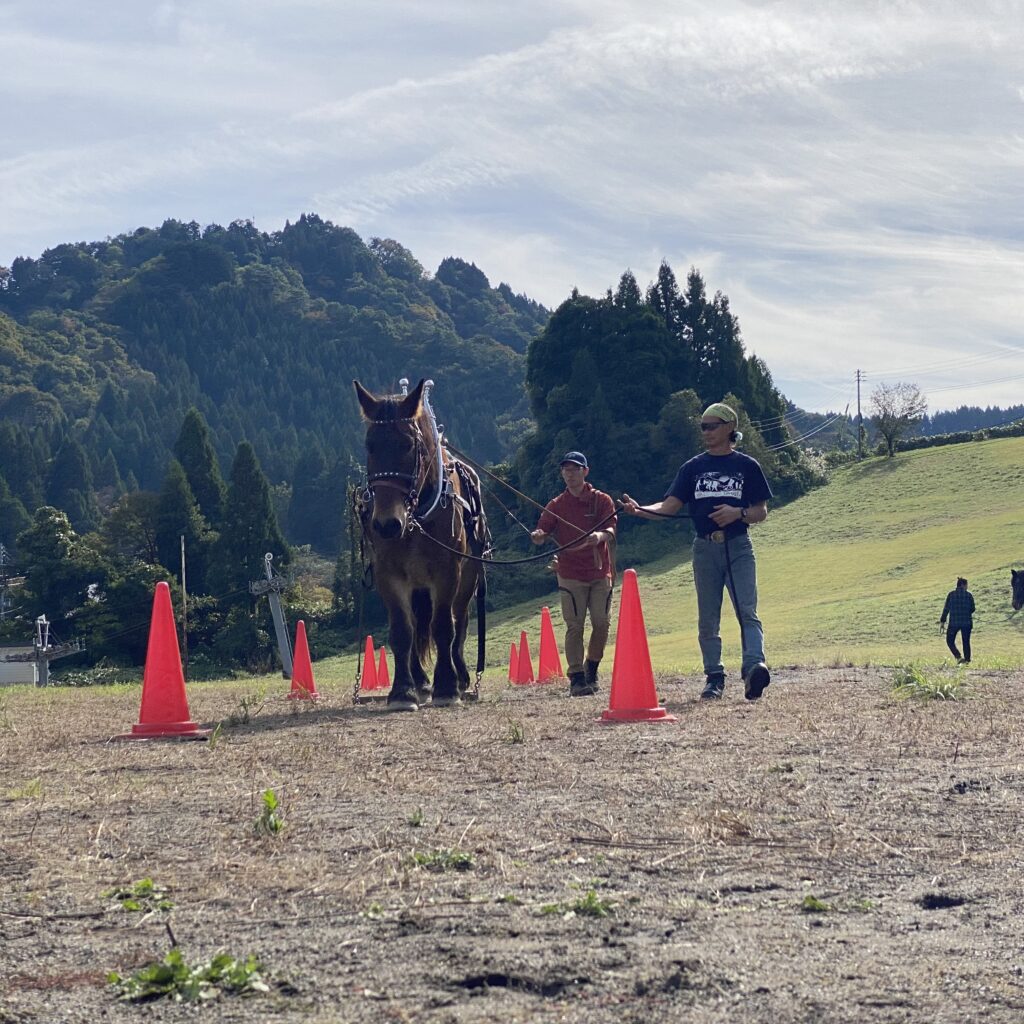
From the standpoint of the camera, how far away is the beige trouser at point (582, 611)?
12781 mm

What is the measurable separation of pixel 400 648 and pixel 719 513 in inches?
106

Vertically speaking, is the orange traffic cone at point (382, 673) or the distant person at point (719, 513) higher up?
the distant person at point (719, 513)

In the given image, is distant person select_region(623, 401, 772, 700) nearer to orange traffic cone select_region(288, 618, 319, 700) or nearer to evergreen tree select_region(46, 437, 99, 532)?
orange traffic cone select_region(288, 618, 319, 700)

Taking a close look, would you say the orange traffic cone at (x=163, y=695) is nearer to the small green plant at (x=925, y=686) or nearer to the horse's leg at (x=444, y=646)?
the horse's leg at (x=444, y=646)

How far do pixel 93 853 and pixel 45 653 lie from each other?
55.1 meters

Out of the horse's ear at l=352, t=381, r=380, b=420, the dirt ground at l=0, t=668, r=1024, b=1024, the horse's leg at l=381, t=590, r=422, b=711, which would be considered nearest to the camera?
the dirt ground at l=0, t=668, r=1024, b=1024

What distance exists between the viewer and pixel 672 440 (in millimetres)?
65812

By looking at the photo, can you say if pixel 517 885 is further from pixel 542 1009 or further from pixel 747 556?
pixel 747 556

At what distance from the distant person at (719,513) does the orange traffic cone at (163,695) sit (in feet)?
11.2

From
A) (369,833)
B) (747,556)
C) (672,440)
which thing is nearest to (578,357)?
(672,440)

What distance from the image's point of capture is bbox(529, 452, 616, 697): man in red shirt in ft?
41.9

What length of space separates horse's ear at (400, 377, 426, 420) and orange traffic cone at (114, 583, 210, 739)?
2.34 m

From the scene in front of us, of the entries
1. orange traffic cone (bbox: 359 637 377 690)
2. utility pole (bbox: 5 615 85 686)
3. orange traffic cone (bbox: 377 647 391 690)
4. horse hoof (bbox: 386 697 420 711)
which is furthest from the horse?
utility pole (bbox: 5 615 85 686)

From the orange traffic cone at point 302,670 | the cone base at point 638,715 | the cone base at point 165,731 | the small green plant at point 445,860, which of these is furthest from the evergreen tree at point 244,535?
the small green plant at point 445,860
